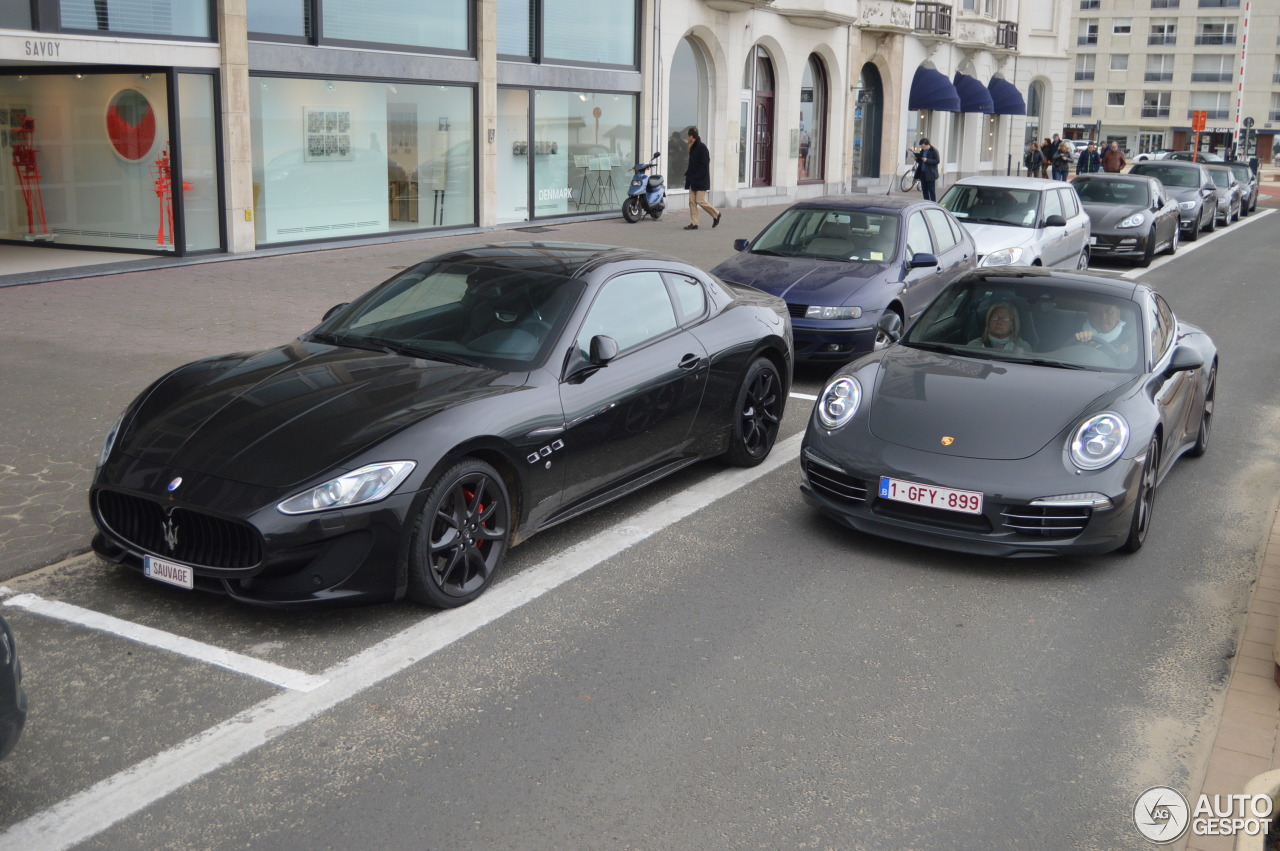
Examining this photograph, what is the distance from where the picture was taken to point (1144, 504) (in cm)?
658

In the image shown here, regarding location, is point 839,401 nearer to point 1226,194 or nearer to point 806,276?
point 806,276

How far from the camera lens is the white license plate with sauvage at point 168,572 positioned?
5164 mm

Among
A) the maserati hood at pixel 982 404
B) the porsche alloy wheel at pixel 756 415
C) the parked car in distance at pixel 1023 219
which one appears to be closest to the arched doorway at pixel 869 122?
the parked car in distance at pixel 1023 219

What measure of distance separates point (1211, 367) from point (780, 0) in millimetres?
24738

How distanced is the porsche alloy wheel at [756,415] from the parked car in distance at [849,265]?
267cm

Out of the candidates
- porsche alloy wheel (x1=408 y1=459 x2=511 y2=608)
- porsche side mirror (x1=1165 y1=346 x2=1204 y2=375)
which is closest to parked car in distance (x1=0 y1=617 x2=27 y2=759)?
porsche alloy wheel (x1=408 y1=459 x2=511 y2=608)

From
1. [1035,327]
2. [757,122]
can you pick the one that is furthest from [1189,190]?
[1035,327]

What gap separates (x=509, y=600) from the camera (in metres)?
Result: 5.74

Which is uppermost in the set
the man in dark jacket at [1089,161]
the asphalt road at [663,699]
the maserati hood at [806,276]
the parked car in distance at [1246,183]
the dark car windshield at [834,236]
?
the man in dark jacket at [1089,161]

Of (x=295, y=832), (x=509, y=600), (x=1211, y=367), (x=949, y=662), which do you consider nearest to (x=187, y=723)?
(x=295, y=832)

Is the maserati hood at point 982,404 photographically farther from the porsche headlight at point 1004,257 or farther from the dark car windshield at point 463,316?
the porsche headlight at point 1004,257

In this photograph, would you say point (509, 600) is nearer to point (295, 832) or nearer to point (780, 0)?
point (295, 832)

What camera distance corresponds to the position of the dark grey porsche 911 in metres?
6.15

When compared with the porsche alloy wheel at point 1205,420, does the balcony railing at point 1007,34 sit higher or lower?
higher
